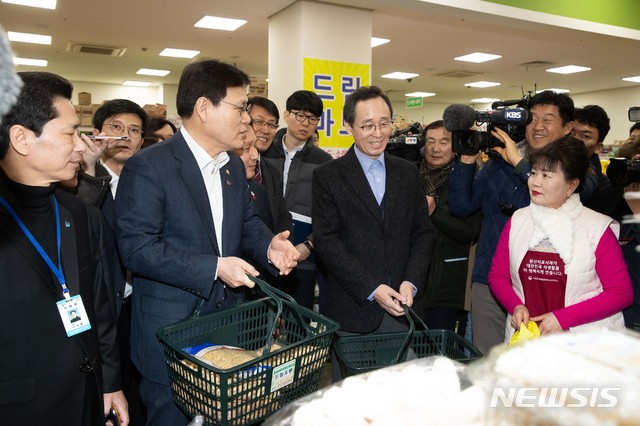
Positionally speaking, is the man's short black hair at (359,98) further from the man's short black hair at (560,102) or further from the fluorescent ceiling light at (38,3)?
the fluorescent ceiling light at (38,3)

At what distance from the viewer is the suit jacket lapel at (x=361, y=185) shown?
212 cm

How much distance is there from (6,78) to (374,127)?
1716 millimetres

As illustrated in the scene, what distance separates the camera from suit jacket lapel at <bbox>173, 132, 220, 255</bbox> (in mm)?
1617

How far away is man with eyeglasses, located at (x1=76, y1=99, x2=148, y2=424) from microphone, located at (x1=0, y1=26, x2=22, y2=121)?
1111 millimetres

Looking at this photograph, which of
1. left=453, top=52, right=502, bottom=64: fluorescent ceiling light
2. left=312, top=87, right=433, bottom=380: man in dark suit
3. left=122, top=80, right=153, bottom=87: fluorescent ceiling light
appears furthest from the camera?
left=122, top=80, right=153, bottom=87: fluorescent ceiling light

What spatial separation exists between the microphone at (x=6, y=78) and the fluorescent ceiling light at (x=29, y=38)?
931cm

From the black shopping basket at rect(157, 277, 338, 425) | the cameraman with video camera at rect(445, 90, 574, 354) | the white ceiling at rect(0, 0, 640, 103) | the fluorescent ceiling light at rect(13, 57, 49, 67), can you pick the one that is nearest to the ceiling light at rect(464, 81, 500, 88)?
the white ceiling at rect(0, 0, 640, 103)

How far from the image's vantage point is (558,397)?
0.65 m

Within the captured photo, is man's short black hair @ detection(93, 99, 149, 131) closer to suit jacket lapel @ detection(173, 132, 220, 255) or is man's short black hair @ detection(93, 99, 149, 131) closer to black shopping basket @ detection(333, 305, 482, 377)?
suit jacket lapel @ detection(173, 132, 220, 255)

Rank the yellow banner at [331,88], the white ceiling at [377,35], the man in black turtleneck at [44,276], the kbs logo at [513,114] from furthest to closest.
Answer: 1. the white ceiling at [377,35]
2. the yellow banner at [331,88]
3. the kbs logo at [513,114]
4. the man in black turtleneck at [44,276]

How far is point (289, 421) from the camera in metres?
0.84

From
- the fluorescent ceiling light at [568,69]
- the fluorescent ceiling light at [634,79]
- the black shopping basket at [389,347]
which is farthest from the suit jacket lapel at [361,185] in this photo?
the fluorescent ceiling light at [634,79]

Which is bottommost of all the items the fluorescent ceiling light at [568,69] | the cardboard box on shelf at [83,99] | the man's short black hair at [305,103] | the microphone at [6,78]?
the microphone at [6,78]

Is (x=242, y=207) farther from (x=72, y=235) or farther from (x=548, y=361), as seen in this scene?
(x=548, y=361)
